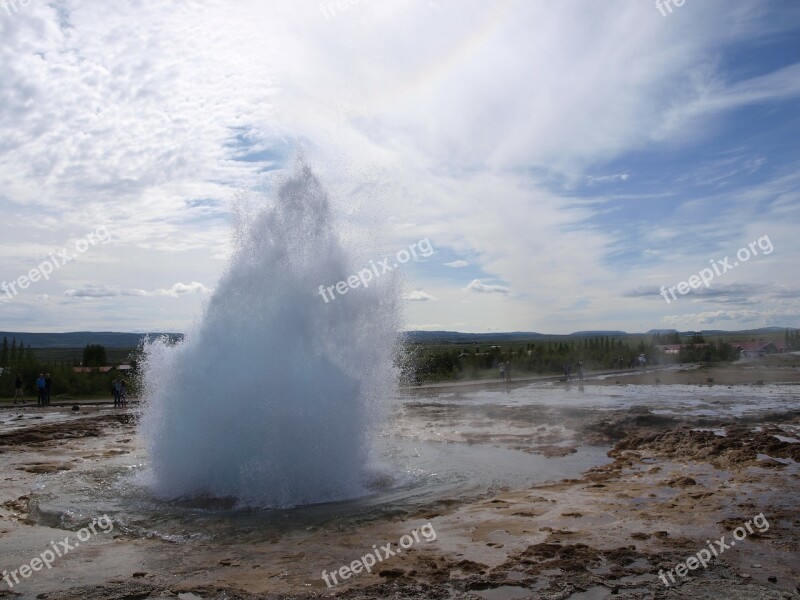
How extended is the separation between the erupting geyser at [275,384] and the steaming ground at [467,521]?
2.45 ft

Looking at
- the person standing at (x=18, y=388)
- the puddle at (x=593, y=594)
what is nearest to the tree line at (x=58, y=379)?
the person standing at (x=18, y=388)

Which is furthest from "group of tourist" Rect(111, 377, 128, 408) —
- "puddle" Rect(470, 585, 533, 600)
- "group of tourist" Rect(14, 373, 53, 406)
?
"puddle" Rect(470, 585, 533, 600)

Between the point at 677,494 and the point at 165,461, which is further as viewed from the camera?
the point at 165,461

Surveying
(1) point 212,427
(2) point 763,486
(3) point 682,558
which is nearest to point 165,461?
(1) point 212,427

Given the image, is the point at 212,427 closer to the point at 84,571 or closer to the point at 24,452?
the point at 84,571

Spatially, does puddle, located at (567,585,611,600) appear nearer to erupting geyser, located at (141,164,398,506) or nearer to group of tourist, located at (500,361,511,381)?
erupting geyser, located at (141,164,398,506)

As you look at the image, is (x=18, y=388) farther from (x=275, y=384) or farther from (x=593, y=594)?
(x=593, y=594)

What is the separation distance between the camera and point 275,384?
1078 cm

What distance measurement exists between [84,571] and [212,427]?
411 centimetres

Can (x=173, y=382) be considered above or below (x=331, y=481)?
above

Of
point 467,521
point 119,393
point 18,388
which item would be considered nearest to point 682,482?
point 467,521

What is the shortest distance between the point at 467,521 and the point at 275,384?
3.91 metres

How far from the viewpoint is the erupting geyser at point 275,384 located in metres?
10.6

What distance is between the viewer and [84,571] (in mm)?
6922
